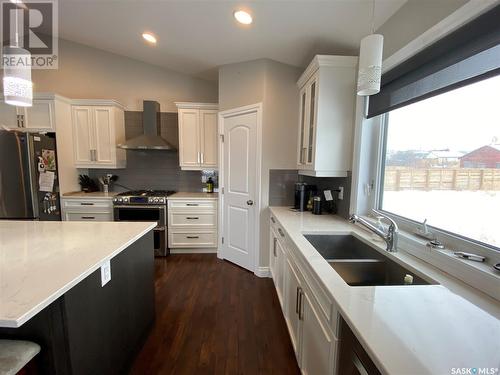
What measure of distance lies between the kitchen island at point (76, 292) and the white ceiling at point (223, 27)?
2018 millimetres

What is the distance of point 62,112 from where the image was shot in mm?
3250

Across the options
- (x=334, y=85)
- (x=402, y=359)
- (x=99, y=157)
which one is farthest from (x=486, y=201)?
(x=99, y=157)

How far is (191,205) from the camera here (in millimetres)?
3406

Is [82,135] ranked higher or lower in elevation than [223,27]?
lower

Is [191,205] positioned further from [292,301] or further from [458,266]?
[458,266]

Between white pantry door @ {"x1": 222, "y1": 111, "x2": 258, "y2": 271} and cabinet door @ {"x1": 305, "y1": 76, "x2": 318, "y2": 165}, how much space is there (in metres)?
0.67

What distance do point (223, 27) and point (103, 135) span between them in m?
2.46

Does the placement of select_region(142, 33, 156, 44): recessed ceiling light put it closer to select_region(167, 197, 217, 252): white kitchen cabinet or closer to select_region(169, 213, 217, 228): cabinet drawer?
select_region(167, 197, 217, 252): white kitchen cabinet

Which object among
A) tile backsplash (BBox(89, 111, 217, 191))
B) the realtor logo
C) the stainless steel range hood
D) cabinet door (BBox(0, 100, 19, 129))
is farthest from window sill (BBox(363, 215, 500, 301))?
cabinet door (BBox(0, 100, 19, 129))

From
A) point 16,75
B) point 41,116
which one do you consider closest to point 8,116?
point 41,116

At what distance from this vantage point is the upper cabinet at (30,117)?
10.2 feet

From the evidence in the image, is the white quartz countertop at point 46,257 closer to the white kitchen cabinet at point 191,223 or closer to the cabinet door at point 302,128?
the white kitchen cabinet at point 191,223

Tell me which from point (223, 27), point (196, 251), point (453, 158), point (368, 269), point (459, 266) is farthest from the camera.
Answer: point (196, 251)

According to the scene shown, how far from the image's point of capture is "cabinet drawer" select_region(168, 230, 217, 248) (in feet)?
11.3
